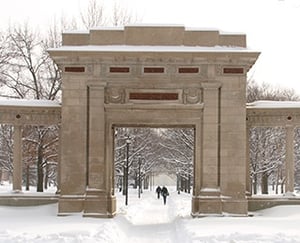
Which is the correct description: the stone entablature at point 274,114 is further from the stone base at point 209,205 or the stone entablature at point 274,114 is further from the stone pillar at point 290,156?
the stone base at point 209,205

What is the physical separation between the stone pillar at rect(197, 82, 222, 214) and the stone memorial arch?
1.6 inches

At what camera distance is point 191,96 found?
2586 cm

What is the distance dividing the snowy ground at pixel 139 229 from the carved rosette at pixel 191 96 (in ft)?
16.0

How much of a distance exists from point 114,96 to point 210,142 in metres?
4.44

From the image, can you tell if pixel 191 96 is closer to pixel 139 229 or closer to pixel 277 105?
pixel 277 105

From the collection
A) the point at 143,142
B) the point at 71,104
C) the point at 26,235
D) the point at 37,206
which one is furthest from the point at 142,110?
the point at 143,142

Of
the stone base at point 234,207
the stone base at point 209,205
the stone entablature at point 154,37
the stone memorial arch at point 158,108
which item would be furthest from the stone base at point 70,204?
the stone entablature at point 154,37

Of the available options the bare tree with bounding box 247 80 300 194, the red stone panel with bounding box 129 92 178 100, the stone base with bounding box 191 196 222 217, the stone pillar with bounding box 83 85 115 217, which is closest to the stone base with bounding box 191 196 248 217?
the stone base with bounding box 191 196 222 217

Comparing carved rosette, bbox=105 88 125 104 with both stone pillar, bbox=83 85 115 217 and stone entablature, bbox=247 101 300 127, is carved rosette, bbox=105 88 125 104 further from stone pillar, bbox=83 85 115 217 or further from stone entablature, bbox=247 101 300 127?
stone entablature, bbox=247 101 300 127

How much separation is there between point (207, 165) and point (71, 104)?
6222 mm

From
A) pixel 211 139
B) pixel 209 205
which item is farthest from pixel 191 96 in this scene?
pixel 209 205

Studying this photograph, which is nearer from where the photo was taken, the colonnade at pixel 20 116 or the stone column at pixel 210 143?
the stone column at pixel 210 143

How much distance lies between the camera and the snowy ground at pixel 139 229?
16.4 m

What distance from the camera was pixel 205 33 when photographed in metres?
26.2
